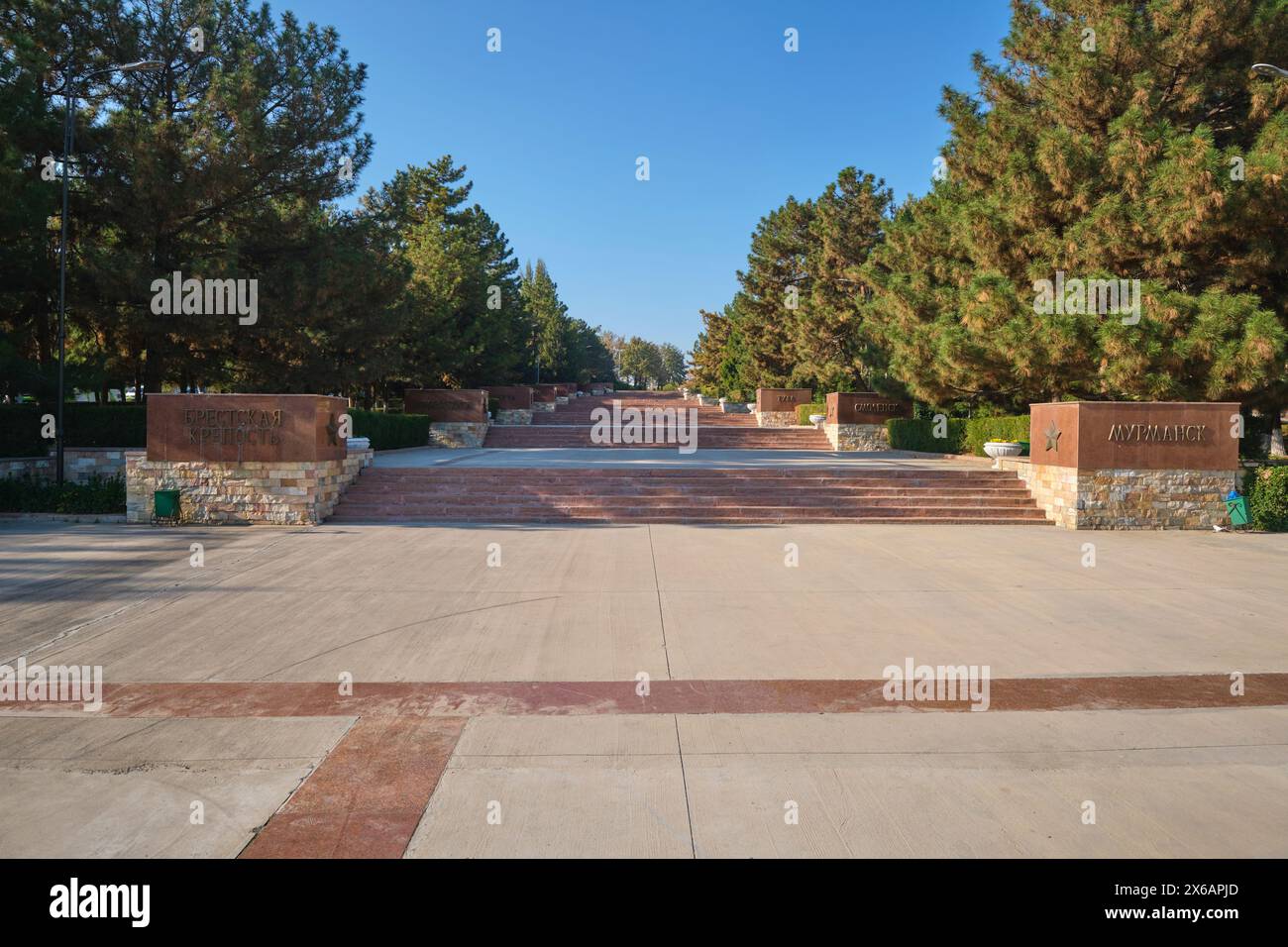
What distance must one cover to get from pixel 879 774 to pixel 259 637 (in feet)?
18.1

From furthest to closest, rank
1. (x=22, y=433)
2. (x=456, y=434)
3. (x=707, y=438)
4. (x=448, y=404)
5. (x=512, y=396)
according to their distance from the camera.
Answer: (x=512, y=396) < (x=707, y=438) < (x=448, y=404) < (x=456, y=434) < (x=22, y=433)

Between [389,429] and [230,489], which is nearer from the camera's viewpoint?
[230,489]

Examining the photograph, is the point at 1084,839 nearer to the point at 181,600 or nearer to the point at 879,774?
the point at 879,774

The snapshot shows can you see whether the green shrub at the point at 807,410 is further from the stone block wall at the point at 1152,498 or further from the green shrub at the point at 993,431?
the stone block wall at the point at 1152,498

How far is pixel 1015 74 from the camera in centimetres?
2134

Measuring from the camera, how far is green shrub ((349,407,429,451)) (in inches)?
880

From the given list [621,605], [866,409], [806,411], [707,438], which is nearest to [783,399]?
[806,411]

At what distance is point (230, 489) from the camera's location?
14.0m

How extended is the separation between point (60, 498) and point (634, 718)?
568 inches

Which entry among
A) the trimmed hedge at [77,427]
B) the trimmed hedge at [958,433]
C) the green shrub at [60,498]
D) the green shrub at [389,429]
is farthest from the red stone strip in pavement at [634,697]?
the green shrub at [389,429]

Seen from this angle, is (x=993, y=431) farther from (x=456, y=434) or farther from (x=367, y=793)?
(x=367, y=793)

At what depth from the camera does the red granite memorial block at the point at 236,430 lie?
13.8 meters

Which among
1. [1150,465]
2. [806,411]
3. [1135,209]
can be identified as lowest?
[1150,465]

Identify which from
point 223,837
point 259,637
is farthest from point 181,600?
point 223,837
